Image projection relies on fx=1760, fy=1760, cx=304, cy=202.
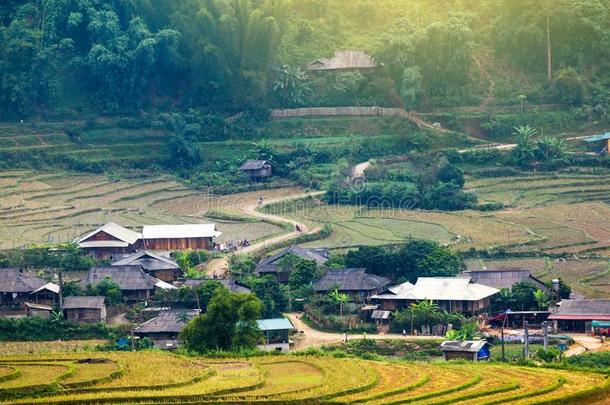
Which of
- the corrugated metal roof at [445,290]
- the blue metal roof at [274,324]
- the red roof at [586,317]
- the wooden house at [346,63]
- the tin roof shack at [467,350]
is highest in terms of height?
the wooden house at [346,63]

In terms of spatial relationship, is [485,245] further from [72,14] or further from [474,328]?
[72,14]

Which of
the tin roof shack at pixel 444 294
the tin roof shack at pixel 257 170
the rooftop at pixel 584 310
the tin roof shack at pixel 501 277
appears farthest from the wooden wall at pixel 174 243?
the rooftop at pixel 584 310

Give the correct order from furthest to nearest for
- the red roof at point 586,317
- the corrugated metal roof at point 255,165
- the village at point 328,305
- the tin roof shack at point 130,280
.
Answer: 1. the corrugated metal roof at point 255,165
2. the tin roof shack at point 130,280
3. the red roof at point 586,317
4. the village at point 328,305

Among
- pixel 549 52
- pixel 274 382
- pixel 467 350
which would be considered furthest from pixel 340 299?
pixel 549 52

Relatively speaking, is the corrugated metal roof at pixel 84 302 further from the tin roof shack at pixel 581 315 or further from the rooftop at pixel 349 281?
the tin roof shack at pixel 581 315

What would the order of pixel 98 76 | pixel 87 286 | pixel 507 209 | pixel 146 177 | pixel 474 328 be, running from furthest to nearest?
pixel 98 76
pixel 146 177
pixel 507 209
pixel 87 286
pixel 474 328

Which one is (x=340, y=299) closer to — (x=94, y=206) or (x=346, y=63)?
(x=94, y=206)

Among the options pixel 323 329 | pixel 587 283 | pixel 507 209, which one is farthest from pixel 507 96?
pixel 323 329
